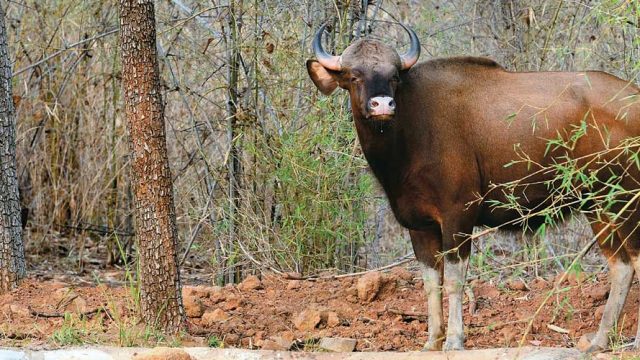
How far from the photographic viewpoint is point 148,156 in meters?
6.83

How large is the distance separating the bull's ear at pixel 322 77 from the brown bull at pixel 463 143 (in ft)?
0.20

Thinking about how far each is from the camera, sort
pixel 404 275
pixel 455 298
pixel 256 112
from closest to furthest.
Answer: pixel 455 298, pixel 404 275, pixel 256 112

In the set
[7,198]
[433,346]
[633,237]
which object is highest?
[7,198]

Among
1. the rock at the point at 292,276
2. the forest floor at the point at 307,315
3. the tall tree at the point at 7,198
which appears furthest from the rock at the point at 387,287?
the tall tree at the point at 7,198

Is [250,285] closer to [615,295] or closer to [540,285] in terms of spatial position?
[540,285]

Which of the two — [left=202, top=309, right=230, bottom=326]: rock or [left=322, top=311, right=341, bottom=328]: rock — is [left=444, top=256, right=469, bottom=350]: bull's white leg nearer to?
[left=322, top=311, right=341, bottom=328]: rock

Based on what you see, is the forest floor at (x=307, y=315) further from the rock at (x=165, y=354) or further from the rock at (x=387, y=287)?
the rock at (x=165, y=354)

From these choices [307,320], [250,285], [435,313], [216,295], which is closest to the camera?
[435,313]

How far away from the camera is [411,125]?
7.29 metres

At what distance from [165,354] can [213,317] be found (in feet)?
6.48

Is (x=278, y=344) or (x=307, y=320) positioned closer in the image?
(x=278, y=344)

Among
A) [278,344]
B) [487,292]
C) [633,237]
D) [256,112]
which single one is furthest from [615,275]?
[256,112]

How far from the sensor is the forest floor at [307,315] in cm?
727

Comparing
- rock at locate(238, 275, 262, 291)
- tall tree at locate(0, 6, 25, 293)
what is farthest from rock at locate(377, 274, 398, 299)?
tall tree at locate(0, 6, 25, 293)
